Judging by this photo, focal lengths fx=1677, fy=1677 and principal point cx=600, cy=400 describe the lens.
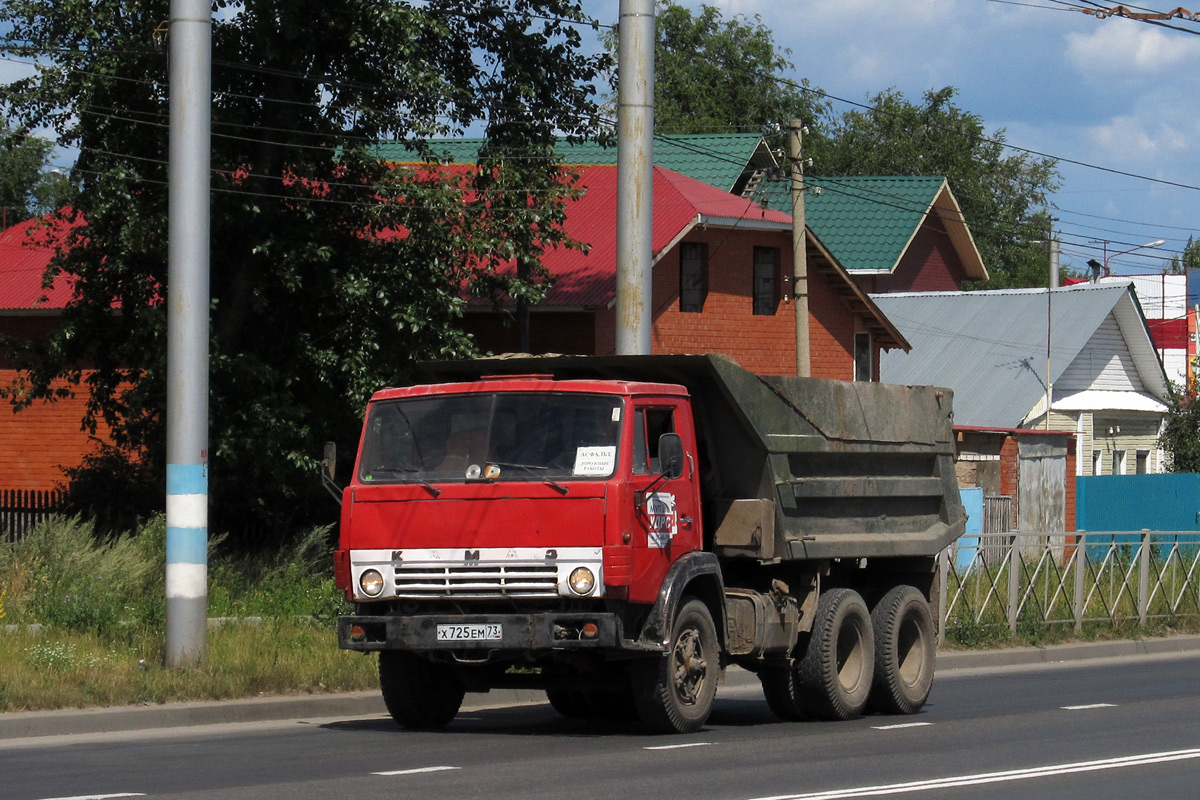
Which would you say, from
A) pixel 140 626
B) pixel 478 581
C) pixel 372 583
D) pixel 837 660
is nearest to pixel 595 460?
pixel 478 581

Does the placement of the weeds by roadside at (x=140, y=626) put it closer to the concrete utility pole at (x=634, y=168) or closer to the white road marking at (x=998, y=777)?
the concrete utility pole at (x=634, y=168)

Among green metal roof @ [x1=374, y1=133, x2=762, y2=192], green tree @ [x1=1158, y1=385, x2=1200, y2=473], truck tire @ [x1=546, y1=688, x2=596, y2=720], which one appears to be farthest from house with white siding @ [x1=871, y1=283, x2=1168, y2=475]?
truck tire @ [x1=546, y1=688, x2=596, y2=720]

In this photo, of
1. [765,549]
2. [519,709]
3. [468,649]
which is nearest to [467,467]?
[468,649]

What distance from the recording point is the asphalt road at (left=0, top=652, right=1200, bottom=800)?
30.0 ft

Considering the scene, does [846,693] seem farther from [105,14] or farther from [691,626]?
[105,14]

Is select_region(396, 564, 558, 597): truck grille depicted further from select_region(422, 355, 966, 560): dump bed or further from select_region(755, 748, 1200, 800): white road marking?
select_region(755, 748, 1200, 800): white road marking

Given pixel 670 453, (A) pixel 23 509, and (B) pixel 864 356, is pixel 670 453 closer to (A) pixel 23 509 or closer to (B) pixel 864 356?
(A) pixel 23 509

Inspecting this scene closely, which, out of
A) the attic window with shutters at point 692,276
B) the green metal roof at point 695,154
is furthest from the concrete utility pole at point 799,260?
the green metal roof at point 695,154

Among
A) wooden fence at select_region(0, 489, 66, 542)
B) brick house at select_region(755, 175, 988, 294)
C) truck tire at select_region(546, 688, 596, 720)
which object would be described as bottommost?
truck tire at select_region(546, 688, 596, 720)

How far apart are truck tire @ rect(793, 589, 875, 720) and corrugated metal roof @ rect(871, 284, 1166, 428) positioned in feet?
89.5

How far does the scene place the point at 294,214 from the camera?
73.2ft

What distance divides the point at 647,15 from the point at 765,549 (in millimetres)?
5993

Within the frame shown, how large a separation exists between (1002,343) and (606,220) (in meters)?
16.0

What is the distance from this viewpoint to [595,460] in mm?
11344
